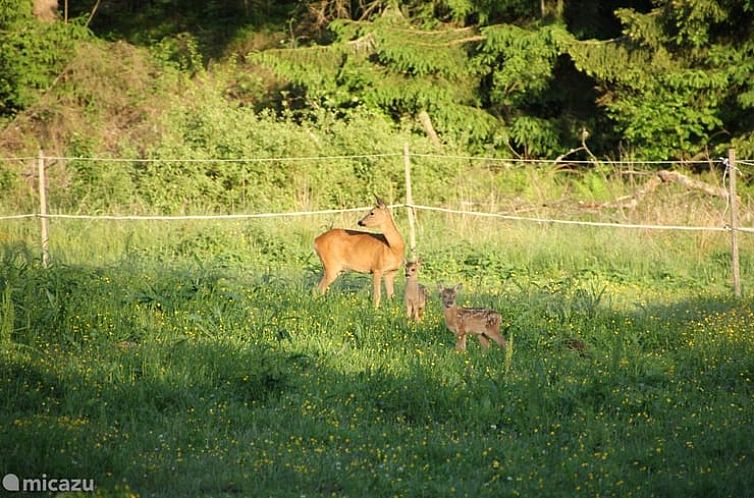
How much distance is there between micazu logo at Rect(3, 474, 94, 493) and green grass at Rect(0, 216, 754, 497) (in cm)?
7

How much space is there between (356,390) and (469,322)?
4.95 feet

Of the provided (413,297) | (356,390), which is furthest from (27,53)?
(356,390)

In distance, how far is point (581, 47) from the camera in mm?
20125

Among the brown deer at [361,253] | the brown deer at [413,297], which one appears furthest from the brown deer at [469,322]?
the brown deer at [361,253]

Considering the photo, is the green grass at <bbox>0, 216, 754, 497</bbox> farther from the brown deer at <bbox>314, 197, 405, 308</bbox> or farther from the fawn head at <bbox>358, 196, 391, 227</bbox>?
the fawn head at <bbox>358, 196, 391, 227</bbox>

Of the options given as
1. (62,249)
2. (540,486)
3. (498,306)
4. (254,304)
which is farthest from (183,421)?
(62,249)

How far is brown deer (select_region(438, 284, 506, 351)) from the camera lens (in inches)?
367

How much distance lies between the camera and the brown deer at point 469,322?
9.32 m

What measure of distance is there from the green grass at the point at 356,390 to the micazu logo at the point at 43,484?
0.24ft

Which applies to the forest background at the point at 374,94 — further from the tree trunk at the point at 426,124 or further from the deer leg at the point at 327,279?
the deer leg at the point at 327,279

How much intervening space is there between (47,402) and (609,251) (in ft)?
28.4

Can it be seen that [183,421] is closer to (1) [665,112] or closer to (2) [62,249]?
(2) [62,249]

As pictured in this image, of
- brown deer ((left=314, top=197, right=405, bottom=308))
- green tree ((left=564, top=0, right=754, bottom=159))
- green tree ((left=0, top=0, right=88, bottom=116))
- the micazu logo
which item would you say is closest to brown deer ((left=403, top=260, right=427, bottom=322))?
brown deer ((left=314, top=197, right=405, bottom=308))

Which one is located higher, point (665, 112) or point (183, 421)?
point (665, 112)
